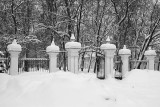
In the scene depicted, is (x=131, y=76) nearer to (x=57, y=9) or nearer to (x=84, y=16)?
(x=84, y=16)

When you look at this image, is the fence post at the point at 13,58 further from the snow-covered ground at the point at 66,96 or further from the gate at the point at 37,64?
the snow-covered ground at the point at 66,96

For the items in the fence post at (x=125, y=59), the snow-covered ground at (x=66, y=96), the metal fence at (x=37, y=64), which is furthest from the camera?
the fence post at (x=125, y=59)

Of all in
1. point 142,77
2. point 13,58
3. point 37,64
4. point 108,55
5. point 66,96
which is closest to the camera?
point 66,96

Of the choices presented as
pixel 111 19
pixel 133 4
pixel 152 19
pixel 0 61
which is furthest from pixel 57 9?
pixel 152 19

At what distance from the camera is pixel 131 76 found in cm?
1098

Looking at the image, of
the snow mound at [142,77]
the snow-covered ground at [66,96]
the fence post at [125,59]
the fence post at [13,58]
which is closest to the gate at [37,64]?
the fence post at [13,58]

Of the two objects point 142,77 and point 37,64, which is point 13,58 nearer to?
point 37,64

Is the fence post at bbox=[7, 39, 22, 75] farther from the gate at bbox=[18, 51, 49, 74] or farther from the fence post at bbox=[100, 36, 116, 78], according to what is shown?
the fence post at bbox=[100, 36, 116, 78]

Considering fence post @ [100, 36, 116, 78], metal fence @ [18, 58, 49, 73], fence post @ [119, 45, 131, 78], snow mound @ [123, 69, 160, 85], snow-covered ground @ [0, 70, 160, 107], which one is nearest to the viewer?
snow-covered ground @ [0, 70, 160, 107]

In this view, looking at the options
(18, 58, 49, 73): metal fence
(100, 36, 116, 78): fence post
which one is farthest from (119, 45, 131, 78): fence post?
(18, 58, 49, 73): metal fence

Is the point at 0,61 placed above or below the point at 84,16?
below

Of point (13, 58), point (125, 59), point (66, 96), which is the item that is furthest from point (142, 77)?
point (13, 58)

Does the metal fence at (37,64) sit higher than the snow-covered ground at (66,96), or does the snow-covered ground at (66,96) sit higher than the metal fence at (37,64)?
the metal fence at (37,64)

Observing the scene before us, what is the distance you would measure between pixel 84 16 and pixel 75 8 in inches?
87.8
